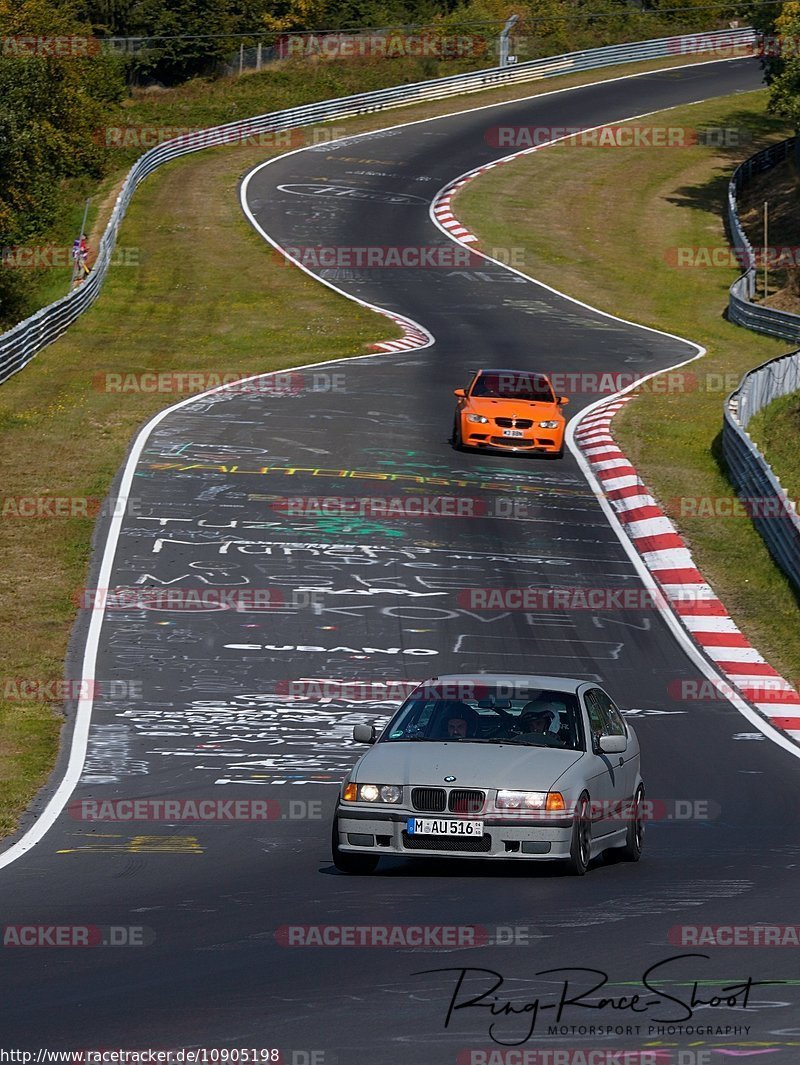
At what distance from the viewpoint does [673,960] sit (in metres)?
8.30

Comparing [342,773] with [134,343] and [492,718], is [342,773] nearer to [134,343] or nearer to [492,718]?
[492,718]

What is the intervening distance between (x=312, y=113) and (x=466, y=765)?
68281mm

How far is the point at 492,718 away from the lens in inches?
458

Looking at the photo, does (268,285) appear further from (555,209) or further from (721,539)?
(721,539)

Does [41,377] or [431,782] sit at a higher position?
[431,782]

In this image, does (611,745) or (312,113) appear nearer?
(611,745)

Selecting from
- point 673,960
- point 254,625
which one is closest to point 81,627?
point 254,625

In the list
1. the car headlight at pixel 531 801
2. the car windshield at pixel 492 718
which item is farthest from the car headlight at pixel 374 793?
the car windshield at pixel 492 718

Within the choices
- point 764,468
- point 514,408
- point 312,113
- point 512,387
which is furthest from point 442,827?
point 312,113

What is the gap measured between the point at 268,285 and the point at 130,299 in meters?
4.34

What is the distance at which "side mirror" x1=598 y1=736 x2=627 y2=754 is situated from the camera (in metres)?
11.2

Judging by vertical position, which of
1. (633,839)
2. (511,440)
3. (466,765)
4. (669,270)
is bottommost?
(669,270)

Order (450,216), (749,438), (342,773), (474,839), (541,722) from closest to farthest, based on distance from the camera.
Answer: (474,839) → (541,722) → (342,773) → (749,438) → (450,216)

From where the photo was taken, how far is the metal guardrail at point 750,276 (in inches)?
1769
